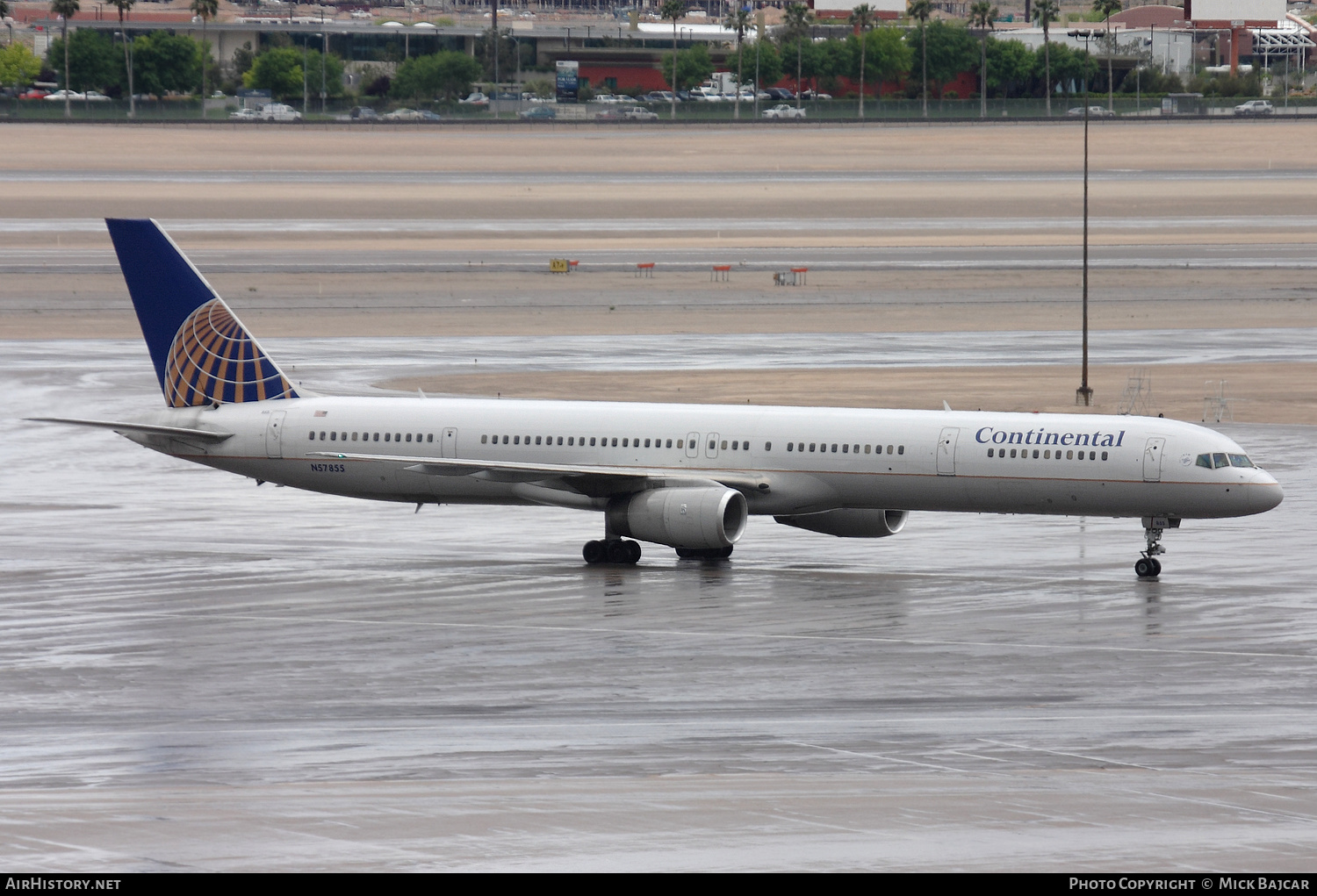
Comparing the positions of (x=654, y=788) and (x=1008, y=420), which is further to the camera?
(x=1008, y=420)

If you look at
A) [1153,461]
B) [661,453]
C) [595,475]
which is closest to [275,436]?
[595,475]

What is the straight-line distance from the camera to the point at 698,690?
110ft

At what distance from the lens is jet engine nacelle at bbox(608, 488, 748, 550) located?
4578 centimetres

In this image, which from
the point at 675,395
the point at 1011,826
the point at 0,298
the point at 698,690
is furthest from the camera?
the point at 0,298

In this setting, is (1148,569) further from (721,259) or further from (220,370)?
(721,259)

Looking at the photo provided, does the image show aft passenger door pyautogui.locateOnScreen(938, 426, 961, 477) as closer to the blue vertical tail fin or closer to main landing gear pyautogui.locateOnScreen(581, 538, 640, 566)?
main landing gear pyautogui.locateOnScreen(581, 538, 640, 566)

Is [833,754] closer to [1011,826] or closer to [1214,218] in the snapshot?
[1011,826]

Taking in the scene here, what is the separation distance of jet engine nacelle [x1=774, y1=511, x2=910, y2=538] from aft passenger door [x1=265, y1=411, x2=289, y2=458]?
41.9 feet

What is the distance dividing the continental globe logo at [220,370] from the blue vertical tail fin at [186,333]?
0.02m

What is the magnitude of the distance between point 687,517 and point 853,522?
4.88m

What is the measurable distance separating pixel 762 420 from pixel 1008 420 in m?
5.92

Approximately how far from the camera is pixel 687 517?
4597cm

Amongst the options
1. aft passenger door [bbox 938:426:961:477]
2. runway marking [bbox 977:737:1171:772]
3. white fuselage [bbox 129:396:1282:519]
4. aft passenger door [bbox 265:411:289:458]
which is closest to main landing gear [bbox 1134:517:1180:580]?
white fuselage [bbox 129:396:1282:519]
